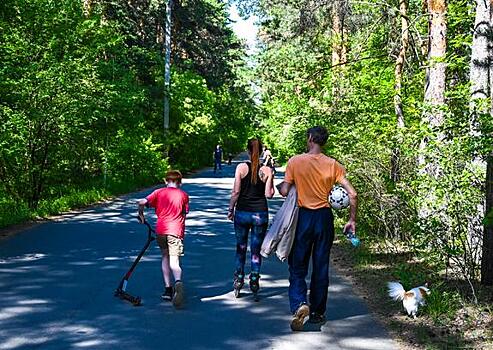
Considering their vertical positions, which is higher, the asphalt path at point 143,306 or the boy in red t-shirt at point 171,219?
the boy in red t-shirt at point 171,219

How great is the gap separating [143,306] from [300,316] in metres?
1.99

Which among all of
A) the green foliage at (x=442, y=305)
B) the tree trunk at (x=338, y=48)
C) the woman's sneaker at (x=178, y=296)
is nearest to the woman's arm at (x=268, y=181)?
the woman's sneaker at (x=178, y=296)

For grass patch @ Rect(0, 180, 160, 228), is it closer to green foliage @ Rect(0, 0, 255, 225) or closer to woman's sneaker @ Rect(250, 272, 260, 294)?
green foliage @ Rect(0, 0, 255, 225)

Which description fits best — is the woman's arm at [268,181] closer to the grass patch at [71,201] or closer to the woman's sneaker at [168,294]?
the woman's sneaker at [168,294]

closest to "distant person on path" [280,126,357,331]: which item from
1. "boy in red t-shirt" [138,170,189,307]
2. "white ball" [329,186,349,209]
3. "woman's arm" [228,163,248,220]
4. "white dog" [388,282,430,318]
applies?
"white ball" [329,186,349,209]

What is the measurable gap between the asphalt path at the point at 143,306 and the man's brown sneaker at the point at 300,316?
0.39 feet

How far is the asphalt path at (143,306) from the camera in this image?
5.84 m

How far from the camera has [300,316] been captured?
6.17 metres

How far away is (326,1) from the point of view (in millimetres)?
18969

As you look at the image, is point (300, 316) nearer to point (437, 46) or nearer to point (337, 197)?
point (337, 197)

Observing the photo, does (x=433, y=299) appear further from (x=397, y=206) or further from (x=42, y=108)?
(x=42, y=108)

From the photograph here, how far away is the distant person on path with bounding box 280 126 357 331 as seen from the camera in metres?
6.30

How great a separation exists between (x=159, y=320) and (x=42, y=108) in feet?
33.4

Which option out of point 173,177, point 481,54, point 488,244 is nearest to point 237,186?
point 173,177
